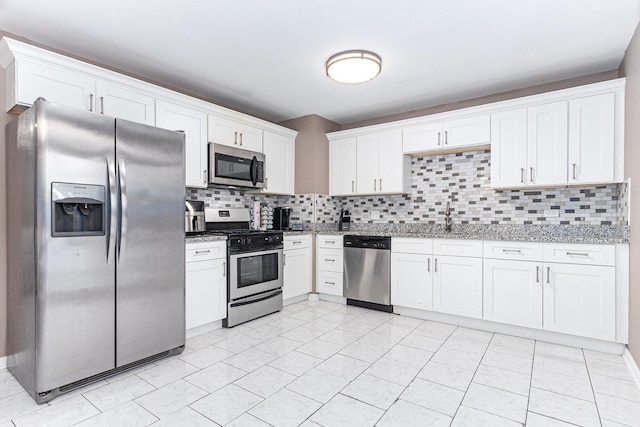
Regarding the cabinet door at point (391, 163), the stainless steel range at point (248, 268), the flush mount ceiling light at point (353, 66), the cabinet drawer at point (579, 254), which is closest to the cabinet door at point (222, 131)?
the stainless steel range at point (248, 268)

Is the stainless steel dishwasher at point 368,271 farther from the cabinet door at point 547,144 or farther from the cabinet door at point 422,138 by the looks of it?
the cabinet door at point 547,144

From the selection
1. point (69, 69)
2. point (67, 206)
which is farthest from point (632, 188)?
point (69, 69)

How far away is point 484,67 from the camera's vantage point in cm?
312

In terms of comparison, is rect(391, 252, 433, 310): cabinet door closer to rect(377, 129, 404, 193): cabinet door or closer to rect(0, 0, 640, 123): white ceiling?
rect(377, 129, 404, 193): cabinet door

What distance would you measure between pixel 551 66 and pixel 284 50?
2394mm

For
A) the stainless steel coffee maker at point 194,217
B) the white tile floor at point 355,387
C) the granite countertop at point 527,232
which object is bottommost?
the white tile floor at point 355,387

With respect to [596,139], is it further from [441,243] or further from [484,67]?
[441,243]

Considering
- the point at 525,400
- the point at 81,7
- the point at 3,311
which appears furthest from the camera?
the point at 3,311

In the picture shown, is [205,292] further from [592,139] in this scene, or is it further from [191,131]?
[592,139]

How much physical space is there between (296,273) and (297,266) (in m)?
0.09

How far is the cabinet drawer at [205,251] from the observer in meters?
3.01

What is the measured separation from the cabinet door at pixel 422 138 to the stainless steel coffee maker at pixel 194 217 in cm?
244

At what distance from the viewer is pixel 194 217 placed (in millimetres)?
3529

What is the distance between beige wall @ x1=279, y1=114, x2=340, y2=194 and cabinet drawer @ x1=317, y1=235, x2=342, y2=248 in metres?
0.62
